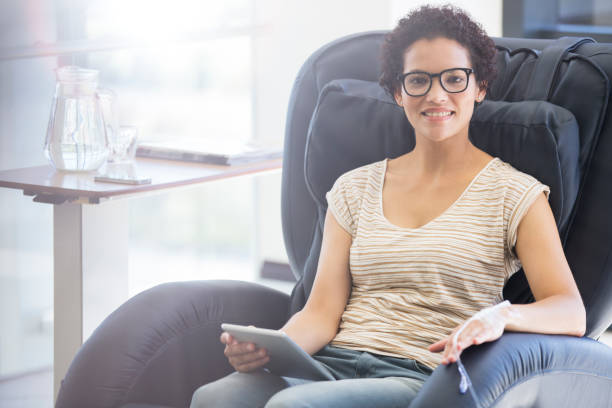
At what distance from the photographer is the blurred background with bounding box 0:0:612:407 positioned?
2422mm

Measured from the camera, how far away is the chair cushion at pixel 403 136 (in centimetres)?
144

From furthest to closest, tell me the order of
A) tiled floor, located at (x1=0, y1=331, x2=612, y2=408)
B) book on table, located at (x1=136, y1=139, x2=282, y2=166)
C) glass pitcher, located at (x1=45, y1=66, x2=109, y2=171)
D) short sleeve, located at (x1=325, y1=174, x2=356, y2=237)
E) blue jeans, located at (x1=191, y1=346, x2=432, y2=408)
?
1. tiled floor, located at (x1=0, y1=331, x2=612, y2=408)
2. book on table, located at (x1=136, y1=139, x2=282, y2=166)
3. glass pitcher, located at (x1=45, y1=66, x2=109, y2=171)
4. short sleeve, located at (x1=325, y1=174, x2=356, y2=237)
5. blue jeans, located at (x1=191, y1=346, x2=432, y2=408)

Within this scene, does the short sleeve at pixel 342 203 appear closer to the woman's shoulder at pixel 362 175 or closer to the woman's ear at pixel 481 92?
the woman's shoulder at pixel 362 175

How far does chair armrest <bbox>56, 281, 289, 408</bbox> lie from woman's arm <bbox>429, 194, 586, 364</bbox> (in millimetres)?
544

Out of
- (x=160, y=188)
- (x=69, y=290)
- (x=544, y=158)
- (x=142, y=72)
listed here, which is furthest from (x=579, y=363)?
(x=142, y=72)

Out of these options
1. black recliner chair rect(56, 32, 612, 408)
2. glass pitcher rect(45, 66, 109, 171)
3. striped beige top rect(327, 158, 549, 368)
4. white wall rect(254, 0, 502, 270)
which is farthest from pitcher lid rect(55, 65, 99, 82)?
white wall rect(254, 0, 502, 270)

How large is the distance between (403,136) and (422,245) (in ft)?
1.00

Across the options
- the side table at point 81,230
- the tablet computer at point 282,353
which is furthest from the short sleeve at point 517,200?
the side table at point 81,230

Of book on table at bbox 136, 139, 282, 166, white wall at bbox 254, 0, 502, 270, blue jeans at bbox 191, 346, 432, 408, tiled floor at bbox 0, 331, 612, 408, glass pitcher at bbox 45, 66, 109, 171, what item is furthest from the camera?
white wall at bbox 254, 0, 502, 270

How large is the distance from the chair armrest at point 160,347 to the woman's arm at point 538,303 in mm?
544

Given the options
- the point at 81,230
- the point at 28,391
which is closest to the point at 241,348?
the point at 81,230

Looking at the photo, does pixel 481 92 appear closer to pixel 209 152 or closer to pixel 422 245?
pixel 422 245

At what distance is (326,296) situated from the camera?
5.09ft

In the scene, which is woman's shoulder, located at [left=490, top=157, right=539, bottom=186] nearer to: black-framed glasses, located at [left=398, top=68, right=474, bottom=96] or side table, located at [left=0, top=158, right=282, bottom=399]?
black-framed glasses, located at [left=398, top=68, right=474, bottom=96]
